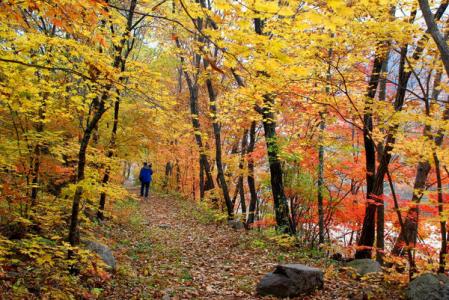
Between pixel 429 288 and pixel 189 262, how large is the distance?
547cm

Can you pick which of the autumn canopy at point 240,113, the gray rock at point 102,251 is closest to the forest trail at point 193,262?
the gray rock at point 102,251

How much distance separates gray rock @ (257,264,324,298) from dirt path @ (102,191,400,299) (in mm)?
223

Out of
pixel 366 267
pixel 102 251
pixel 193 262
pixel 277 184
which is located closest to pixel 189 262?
pixel 193 262

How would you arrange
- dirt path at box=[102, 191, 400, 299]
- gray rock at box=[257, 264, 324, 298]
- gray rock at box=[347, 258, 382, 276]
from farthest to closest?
1. gray rock at box=[347, 258, 382, 276]
2. dirt path at box=[102, 191, 400, 299]
3. gray rock at box=[257, 264, 324, 298]

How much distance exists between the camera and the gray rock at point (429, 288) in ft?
18.8

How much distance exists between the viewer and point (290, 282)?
660 centimetres

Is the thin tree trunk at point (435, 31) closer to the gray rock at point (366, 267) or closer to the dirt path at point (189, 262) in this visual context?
the dirt path at point (189, 262)

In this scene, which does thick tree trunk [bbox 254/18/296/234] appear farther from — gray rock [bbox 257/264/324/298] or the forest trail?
gray rock [bbox 257/264/324/298]

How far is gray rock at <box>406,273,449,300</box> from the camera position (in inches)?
225

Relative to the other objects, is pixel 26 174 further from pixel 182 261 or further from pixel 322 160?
pixel 322 160

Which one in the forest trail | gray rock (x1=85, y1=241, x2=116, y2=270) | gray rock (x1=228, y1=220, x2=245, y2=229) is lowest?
the forest trail

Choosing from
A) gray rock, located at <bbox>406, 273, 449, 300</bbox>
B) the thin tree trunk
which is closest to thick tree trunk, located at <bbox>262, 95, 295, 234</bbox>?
gray rock, located at <bbox>406, 273, 449, 300</bbox>

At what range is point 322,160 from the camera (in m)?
10.6

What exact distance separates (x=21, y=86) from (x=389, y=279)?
7.98 metres
